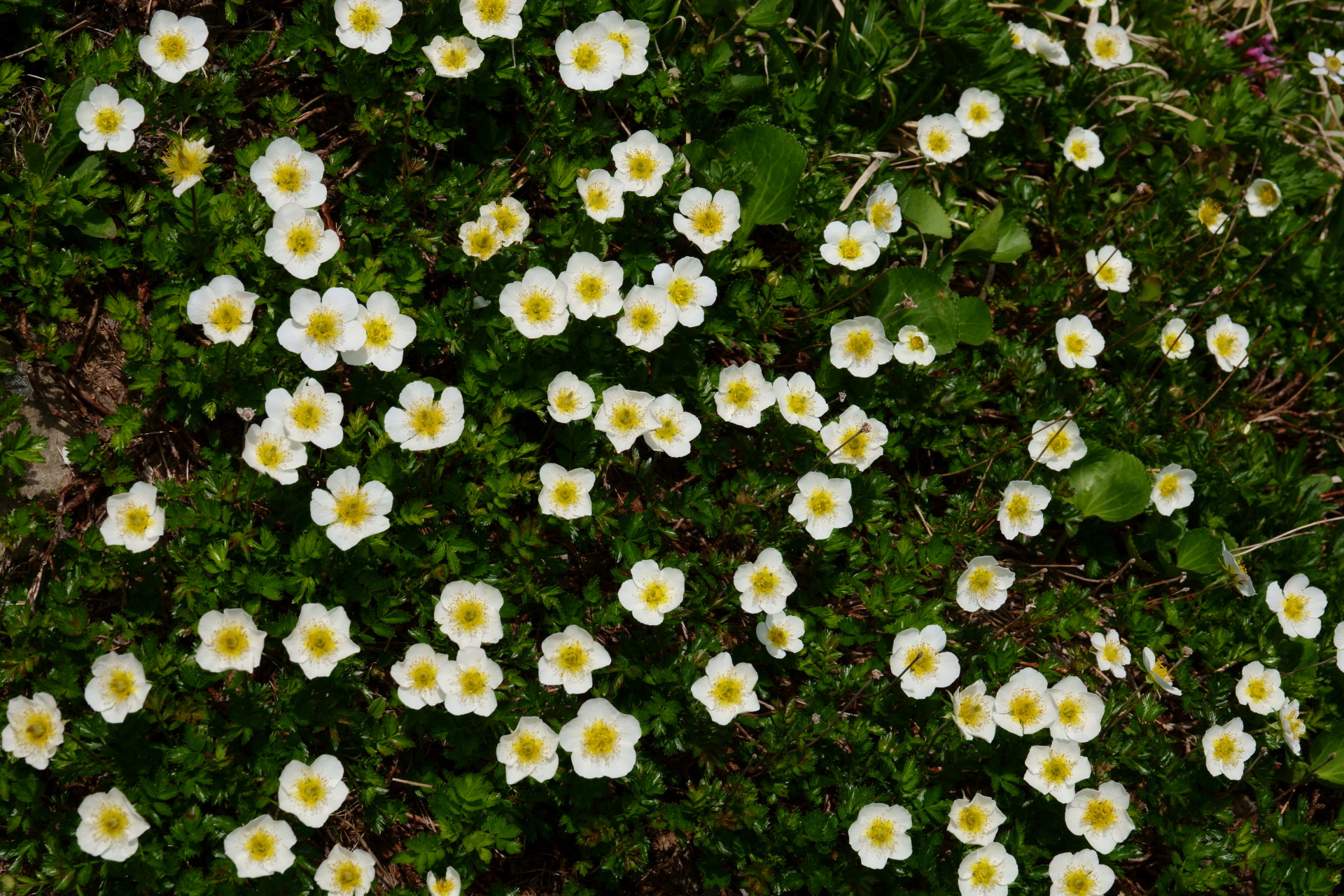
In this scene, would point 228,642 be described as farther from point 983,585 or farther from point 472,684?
point 983,585

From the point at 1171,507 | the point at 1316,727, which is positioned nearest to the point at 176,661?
the point at 1171,507

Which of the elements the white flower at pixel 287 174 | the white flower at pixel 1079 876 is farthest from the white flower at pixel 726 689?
the white flower at pixel 287 174

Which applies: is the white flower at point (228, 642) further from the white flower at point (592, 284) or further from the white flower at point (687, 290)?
the white flower at point (687, 290)

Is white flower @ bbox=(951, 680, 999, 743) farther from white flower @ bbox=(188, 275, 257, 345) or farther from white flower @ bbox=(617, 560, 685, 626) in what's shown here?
white flower @ bbox=(188, 275, 257, 345)

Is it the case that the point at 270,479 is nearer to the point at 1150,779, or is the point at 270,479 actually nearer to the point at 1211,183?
the point at 1150,779

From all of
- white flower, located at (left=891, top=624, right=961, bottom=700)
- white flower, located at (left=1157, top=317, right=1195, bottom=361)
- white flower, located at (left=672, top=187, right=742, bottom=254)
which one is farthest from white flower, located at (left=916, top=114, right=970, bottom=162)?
white flower, located at (left=891, top=624, right=961, bottom=700)

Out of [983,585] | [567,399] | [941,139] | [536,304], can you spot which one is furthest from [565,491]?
[941,139]
